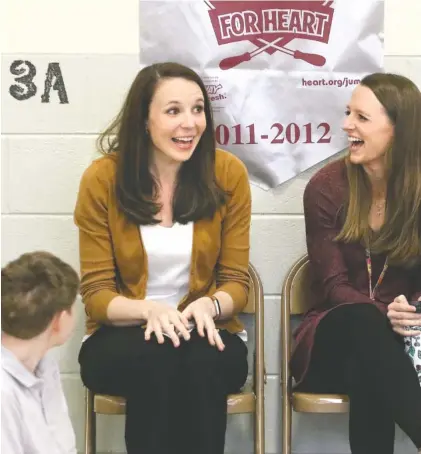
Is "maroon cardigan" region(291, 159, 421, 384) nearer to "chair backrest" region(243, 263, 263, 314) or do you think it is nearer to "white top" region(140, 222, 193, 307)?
"chair backrest" region(243, 263, 263, 314)

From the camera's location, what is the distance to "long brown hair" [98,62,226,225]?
5.98 feet

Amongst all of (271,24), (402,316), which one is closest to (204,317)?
(402,316)

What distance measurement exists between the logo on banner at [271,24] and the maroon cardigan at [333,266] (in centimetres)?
39

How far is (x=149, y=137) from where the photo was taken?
1.87m

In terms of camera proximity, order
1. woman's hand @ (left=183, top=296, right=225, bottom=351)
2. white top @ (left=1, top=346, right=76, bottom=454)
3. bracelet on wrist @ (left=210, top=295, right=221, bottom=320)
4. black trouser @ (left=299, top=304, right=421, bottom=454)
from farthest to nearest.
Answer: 1. bracelet on wrist @ (left=210, top=295, right=221, bottom=320)
2. woman's hand @ (left=183, top=296, right=225, bottom=351)
3. black trouser @ (left=299, top=304, right=421, bottom=454)
4. white top @ (left=1, top=346, right=76, bottom=454)

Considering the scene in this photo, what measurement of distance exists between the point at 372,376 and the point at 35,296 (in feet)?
2.31

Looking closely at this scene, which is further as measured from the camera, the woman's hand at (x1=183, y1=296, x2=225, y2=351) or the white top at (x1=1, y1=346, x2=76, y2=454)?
the woman's hand at (x1=183, y1=296, x2=225, y2=351)

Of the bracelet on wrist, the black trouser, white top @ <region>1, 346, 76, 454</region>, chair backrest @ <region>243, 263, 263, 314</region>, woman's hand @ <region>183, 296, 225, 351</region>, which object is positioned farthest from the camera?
chair backrest @ <region>243, 263, 263, 314</region>

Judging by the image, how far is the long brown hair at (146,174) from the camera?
1823 millimetres

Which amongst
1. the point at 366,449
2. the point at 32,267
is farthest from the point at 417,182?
the point at 32,267

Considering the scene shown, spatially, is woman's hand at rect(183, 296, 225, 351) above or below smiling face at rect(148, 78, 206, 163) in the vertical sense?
below

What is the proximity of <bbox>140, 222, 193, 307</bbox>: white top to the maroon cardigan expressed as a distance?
1.00 ft

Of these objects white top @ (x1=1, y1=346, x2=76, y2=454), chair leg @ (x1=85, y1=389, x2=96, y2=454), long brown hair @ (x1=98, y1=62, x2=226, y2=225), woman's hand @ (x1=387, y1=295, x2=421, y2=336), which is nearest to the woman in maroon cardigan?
woman's hand @ (x1=387, y1=295, x2=421, y2=336)

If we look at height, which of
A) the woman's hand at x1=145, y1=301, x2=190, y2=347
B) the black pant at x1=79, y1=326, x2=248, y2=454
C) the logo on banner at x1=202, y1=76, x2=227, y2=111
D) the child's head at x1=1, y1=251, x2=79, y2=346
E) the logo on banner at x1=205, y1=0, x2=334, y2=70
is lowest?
the black pant at x1=79, y1=326, x2=248, y2=454
